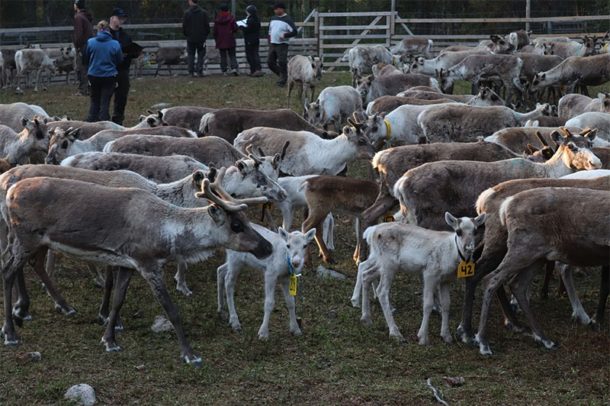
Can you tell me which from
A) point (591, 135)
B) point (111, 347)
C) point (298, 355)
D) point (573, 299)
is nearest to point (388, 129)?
point (591, 135)

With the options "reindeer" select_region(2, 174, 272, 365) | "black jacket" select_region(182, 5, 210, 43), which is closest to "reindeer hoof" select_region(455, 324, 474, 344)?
"reindeer" select_region(2, 174, 272, 365)

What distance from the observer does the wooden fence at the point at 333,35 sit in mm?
30062

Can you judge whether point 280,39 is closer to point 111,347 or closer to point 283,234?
point 283,234

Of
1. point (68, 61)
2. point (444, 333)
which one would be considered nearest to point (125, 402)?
point (444, 333)

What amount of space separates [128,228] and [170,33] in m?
25.2

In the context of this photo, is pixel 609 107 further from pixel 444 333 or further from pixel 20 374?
pixel 20 374

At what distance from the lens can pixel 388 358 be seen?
839 centimetres

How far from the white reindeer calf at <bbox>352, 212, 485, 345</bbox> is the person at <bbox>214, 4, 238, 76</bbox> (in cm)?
1962

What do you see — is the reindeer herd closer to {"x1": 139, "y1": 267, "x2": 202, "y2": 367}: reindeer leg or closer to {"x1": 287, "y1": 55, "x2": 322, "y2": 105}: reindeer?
{"x1": 139, "y1": 267, "x2": 202, "y2": 367}: reindeer leg

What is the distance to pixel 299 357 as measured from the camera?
8.43 m

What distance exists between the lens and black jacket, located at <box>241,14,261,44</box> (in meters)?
27.6

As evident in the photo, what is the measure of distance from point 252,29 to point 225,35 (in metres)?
0.83

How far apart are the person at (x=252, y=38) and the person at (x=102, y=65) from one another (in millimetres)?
10134

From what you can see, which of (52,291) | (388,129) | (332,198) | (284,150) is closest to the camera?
(52,291)
